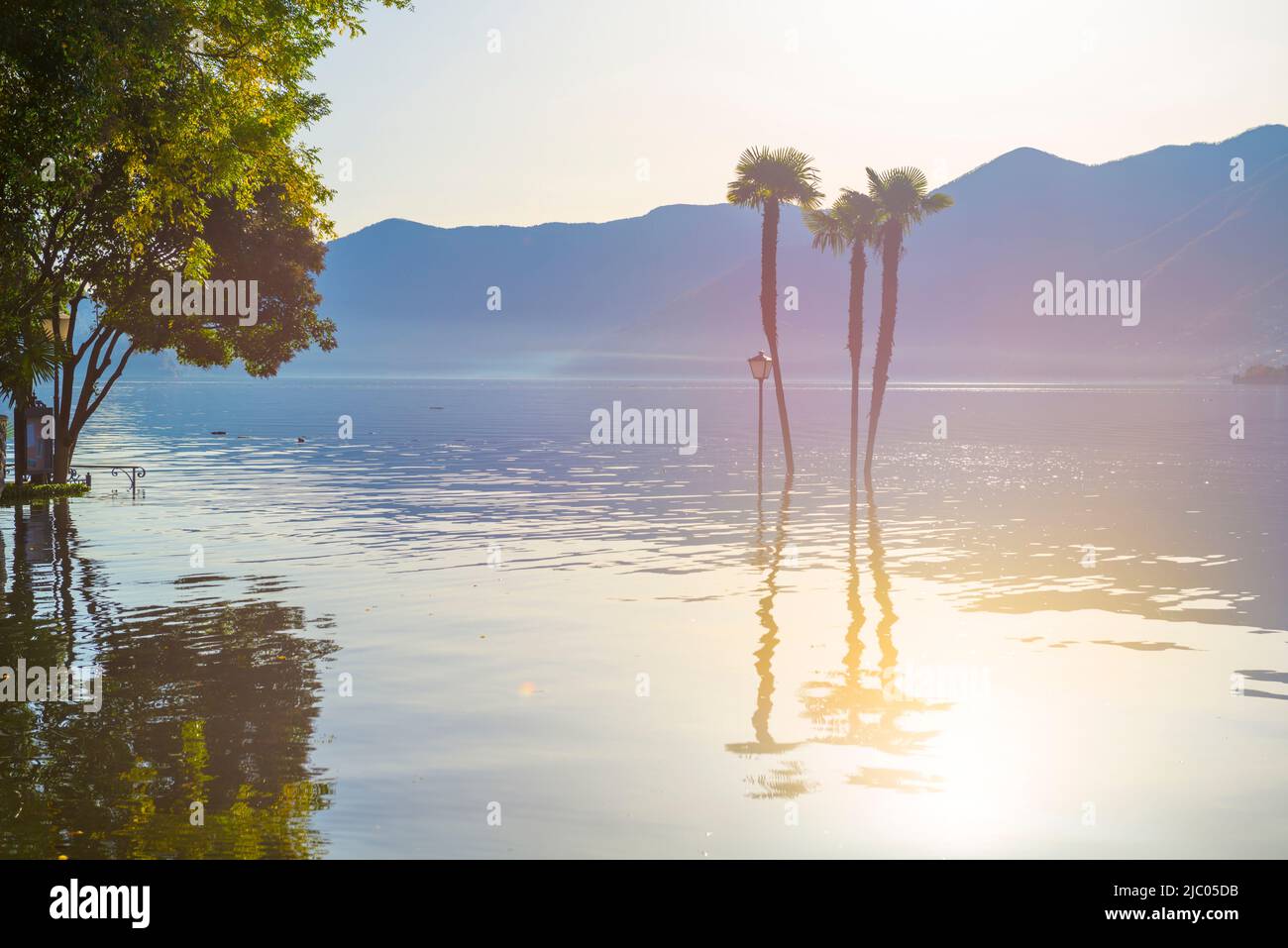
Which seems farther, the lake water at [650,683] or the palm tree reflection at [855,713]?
the palm tree reflection at [855,713]

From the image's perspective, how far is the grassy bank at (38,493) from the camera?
128 ft

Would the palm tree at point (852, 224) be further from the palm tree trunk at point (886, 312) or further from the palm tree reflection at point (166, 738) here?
the palm tree reflection at point (166, 738)

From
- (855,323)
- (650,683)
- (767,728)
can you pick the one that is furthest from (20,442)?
(855,323)

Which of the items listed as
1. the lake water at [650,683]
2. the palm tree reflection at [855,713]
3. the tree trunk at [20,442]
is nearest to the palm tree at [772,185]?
the lake water at [650,683]

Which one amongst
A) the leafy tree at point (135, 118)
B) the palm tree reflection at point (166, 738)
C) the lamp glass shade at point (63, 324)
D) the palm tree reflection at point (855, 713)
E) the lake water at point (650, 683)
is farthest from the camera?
the lamp glass shade at point (63, 324)

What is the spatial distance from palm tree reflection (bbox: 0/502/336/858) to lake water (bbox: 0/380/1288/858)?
0.05 m

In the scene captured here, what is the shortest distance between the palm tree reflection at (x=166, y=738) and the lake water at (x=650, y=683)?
0.05 metres

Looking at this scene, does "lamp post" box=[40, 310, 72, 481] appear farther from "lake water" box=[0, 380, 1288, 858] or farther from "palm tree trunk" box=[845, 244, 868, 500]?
"palm tree trunk" box=[845, 244, 868, 500]

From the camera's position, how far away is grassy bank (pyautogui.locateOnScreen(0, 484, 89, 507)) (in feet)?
128

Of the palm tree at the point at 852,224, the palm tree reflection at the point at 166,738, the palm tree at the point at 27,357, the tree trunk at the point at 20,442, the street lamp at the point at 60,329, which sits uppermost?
the palm tree at the point at 852,224

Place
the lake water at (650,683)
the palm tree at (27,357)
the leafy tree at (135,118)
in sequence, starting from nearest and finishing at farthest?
the lake water at (650,683)
the leafy tree at (135,118)
the palm tree at (27,357)

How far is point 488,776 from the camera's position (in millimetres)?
11094

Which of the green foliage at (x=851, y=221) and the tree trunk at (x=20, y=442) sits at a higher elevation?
the green foliage at (x=851, y=221)
